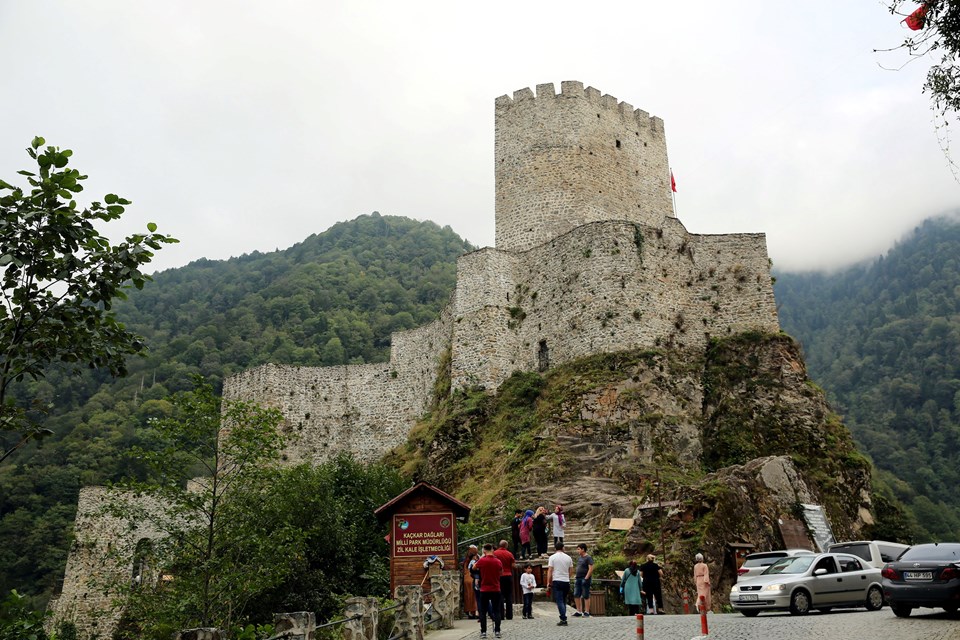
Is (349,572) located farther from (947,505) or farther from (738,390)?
(947,505)

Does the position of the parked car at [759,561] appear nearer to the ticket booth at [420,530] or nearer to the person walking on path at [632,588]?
the person walking on path at [632,588]

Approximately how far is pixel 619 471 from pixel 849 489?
962 centimetres

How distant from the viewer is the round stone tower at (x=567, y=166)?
42.4 m

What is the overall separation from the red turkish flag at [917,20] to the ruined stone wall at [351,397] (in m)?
38.6

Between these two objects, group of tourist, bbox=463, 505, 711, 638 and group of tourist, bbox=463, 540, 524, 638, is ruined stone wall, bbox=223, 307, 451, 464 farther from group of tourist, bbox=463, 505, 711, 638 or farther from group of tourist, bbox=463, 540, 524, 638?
group of tourist, bbox=463, 540, 524, 638

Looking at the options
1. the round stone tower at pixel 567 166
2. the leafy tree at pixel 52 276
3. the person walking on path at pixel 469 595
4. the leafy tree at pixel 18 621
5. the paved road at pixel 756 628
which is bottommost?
the paved road at pixel 756 628

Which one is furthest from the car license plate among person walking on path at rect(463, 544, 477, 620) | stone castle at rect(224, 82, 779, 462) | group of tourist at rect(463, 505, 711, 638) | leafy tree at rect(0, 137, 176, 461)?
stone castle at rect(224, 82, 779, 462)

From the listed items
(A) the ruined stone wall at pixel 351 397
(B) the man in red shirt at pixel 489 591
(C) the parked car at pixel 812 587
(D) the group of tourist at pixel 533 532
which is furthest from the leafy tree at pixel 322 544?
(A) the ruined stone wall at pixel 351 397

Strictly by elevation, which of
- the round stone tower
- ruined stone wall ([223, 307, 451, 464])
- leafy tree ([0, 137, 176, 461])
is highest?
the round stone tower

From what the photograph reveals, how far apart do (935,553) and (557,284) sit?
24723mm

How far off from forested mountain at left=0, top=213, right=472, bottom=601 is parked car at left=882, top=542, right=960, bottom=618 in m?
50.6

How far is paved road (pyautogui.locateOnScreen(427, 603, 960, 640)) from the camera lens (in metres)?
13.8

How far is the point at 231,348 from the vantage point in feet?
297

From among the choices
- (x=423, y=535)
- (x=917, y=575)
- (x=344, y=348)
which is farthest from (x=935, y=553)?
(x=344, y=348)
